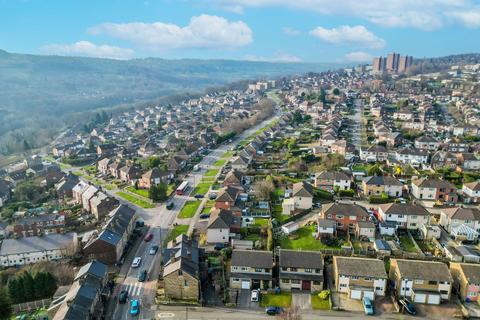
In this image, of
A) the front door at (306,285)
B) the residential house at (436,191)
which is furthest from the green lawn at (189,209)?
the residential house at (436,191)

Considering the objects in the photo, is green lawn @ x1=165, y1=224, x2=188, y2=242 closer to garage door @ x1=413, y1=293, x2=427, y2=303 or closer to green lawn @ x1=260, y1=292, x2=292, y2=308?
green lawn @ x1=260, y1=292, x2=292, y2=308

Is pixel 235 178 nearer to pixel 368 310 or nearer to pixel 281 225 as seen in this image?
pixel 281 225

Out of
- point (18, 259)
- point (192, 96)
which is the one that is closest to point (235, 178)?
point (18, 259)

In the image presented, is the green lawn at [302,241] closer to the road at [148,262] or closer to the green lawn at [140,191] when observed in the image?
the road at [148,262]

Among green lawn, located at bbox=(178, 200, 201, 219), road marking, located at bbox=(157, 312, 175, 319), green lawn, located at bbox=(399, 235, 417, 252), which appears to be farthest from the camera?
green lawn, located at bbox=(178, 200, 201, 219)

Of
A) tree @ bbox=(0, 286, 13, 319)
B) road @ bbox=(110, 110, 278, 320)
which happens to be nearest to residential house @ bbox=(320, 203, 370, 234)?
road @ bbox=(110, 110, 278, 320)

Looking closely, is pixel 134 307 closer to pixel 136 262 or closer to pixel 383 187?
pixel 136 262
